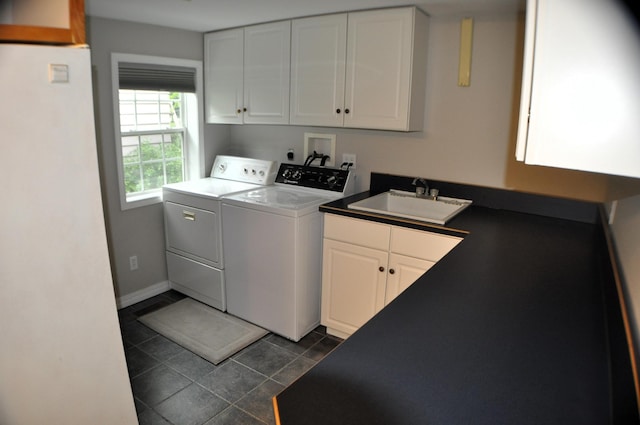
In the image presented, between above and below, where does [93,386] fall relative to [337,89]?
below

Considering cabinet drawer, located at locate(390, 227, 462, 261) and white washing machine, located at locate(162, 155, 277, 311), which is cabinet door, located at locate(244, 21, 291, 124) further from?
cabinet drawer, located at locate(390, 227, 462, 261)

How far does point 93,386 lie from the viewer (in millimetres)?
1733

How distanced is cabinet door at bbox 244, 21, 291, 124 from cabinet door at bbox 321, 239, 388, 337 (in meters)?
1.13

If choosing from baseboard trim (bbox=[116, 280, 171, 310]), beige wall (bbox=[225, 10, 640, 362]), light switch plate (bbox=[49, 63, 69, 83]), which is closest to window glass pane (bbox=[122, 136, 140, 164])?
baseboard trim (bbox=[116, 280, 171, 310])

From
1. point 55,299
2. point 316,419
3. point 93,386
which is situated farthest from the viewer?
point 93,386

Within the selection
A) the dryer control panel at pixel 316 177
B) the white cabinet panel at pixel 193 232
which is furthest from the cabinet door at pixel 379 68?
the white cabinet panel at pixel 193 232

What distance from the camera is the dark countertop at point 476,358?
0.85 m

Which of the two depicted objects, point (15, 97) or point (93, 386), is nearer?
point (15, 97)

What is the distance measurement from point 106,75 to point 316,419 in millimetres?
3017

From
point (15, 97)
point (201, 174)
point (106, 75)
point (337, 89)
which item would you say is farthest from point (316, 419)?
point (201, 174)

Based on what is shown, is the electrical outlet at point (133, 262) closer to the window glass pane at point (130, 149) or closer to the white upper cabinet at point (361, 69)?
the window glass pane at point (130, 149)

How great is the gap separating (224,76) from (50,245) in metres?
2.33

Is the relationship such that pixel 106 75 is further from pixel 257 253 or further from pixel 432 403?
pixel 432 403

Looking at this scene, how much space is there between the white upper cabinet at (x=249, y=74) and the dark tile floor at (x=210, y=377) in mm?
1679
